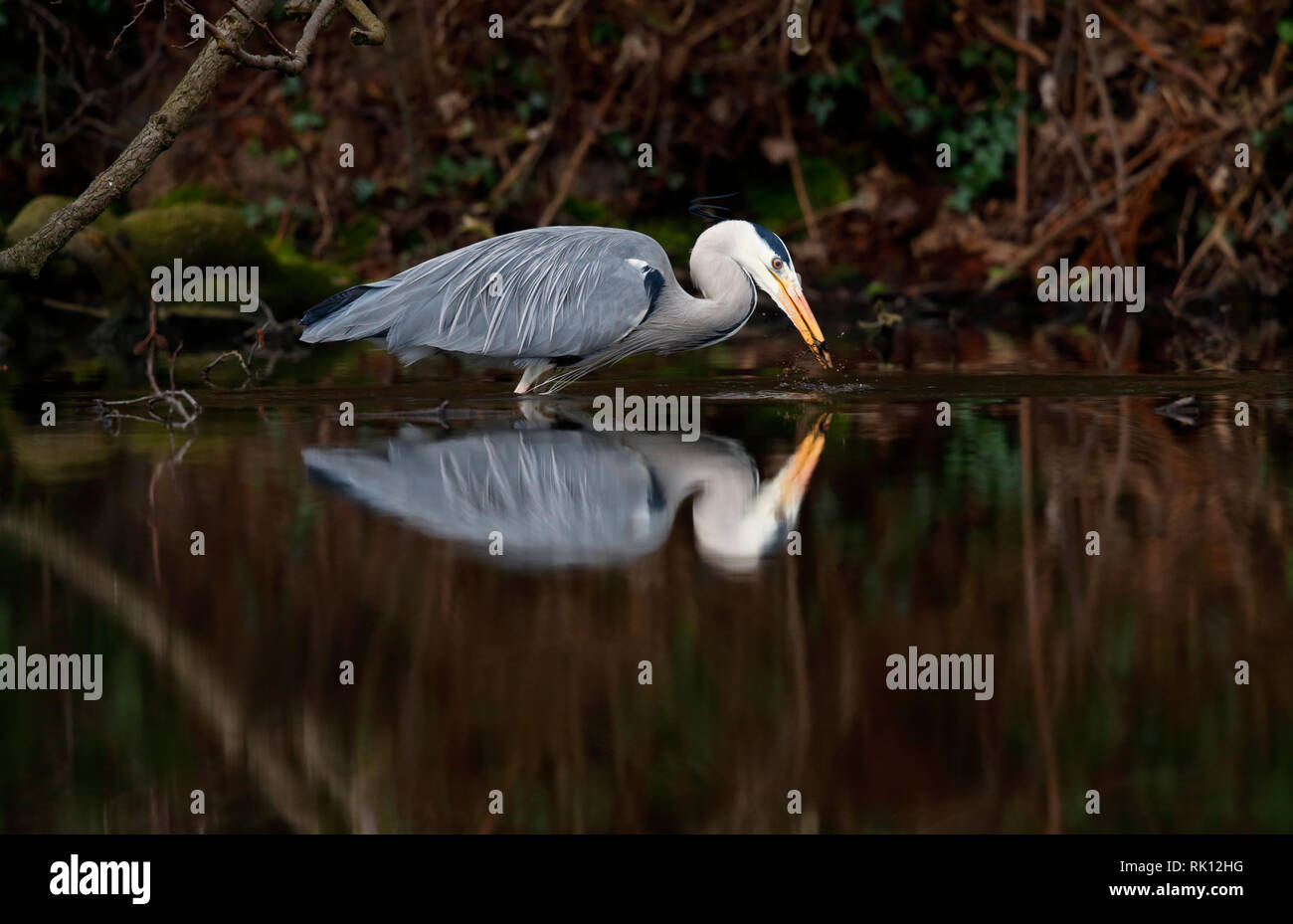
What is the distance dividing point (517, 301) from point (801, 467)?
267 cm

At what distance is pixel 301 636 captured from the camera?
496cm

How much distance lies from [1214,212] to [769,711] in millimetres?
13542

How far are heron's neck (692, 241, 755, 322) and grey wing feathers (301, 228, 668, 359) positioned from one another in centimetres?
24

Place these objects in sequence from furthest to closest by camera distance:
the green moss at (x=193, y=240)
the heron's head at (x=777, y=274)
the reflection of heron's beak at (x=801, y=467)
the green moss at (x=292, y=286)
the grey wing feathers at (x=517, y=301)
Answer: the green moss at (x=292, y=286)
the green moss at (x=193, y=240)
the heron's head at (x=777, y=274)
the grey wing feathers at (x=517, y=301)
the reflection of heron's beak at (x=801, y=467)

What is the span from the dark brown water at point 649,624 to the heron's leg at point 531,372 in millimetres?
1131

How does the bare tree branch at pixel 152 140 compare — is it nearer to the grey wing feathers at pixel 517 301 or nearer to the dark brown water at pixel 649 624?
the dark brown water at pixel 649 624

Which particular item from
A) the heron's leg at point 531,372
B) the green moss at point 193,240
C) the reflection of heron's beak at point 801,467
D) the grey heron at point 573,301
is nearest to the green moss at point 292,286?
the green moss at point 193,240

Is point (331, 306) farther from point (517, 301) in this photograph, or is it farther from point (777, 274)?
point (777, 274)

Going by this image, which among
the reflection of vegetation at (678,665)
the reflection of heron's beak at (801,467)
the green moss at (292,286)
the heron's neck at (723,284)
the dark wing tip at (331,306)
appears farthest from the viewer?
the green moss at (292,286)

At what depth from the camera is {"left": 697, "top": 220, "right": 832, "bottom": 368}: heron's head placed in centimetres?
968

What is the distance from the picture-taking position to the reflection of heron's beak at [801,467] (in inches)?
275

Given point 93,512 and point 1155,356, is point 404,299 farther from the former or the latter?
point 1155,356

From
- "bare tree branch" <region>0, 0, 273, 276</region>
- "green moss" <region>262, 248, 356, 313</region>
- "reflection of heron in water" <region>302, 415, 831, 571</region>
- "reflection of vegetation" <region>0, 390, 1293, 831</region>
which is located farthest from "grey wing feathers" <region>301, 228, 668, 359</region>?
"green moss" <region>262, 248, 356, 313</region>

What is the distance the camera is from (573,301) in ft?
31.4
